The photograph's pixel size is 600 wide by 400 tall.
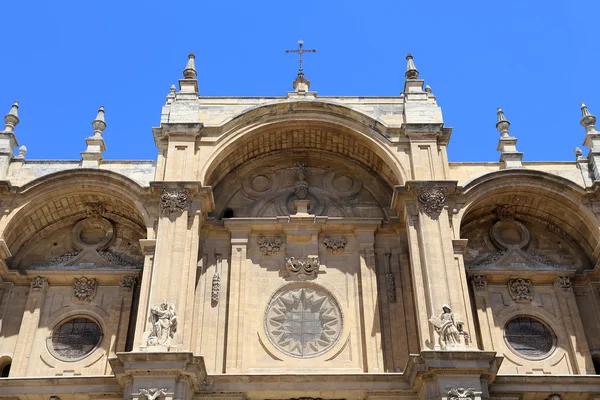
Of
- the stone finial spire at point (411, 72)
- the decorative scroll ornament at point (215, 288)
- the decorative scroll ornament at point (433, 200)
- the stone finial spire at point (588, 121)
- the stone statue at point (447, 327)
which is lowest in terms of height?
the stone statue at point (447, 327)

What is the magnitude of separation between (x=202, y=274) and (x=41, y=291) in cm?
429

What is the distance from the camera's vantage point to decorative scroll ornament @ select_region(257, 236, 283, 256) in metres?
19.9

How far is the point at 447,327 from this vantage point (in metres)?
Answer: 16.5

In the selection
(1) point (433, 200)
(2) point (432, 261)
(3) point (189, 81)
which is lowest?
(2) point (432, 261)

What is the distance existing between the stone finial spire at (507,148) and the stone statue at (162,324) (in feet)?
33.9

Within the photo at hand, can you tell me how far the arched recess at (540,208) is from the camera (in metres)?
19.9

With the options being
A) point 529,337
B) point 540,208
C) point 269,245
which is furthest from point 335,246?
point 540,208

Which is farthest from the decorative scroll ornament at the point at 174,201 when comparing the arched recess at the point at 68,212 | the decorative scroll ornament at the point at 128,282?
the decorative scroll ornament at the point at 128,282

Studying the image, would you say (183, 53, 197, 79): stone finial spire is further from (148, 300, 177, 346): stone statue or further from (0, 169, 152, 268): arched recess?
(148, 300, 177, 346): stone statue

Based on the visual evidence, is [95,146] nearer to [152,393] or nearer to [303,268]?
[303,268]

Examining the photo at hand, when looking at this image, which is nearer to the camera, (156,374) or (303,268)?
(156,374)

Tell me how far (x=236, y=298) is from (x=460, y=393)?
6279mm

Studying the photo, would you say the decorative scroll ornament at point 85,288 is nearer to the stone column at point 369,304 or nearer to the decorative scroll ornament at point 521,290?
the stone column at point 369,304

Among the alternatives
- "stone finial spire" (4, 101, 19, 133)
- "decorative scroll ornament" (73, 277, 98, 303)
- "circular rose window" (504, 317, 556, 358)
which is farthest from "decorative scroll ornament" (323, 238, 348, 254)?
"stone finial spire" (4, 101, 19, 133)
